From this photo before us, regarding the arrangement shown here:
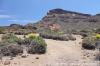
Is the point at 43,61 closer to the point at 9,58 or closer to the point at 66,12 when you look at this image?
the point at 9,58

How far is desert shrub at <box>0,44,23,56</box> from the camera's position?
2058cm

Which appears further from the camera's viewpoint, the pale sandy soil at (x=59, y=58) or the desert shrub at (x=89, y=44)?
the desert shrub at (x=89, y=44)

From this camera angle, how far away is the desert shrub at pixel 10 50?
2058 centimetres

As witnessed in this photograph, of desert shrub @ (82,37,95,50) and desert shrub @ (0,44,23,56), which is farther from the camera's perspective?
desert shrub @ (82,37,95,50)

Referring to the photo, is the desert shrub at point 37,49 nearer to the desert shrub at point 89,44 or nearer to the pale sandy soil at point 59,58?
the pale sandy soil at point 59,58

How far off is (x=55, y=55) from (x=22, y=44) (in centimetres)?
284

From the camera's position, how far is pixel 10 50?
20.8m

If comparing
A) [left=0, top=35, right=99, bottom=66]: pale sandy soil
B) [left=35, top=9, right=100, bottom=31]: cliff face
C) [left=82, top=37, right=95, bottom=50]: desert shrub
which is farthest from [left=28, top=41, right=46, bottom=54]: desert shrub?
[left=35, top=9, right=100, bottom=31]: cliff face

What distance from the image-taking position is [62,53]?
2211 centimetres

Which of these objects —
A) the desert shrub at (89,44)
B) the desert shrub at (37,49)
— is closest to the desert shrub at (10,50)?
the desert shrub at (37,49)

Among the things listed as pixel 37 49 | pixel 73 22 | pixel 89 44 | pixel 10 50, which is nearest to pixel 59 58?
pixel 37 49

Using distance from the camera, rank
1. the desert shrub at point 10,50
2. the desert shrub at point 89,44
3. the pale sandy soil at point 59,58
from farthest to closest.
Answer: the desert shrub at point 89,44, the desert shrub at point 10,50, the pale sandy soil at point 59,58

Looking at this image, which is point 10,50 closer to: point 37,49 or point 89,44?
point 37,49

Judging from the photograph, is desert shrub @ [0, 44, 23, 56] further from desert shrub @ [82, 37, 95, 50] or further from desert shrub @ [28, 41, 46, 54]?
desert shrub @ [82, 37, 95, 50]
